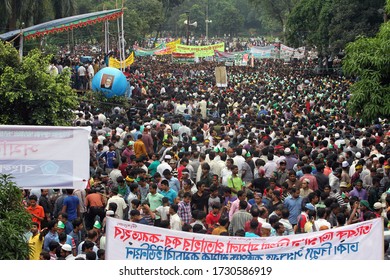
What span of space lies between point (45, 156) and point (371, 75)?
785 cm

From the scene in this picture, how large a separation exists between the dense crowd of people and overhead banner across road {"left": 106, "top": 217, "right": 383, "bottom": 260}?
118cm

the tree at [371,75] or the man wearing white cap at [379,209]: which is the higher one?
the tree at [371,75]

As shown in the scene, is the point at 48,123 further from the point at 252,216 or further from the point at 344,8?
the point at 344,8

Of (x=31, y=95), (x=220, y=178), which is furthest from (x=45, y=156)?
(x=31, y=95)

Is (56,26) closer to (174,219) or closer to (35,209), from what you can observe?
(35,209)

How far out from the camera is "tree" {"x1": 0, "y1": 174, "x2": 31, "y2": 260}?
25.3 feet

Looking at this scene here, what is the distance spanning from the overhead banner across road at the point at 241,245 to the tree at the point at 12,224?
0.84 metres

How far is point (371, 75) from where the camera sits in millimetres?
16531

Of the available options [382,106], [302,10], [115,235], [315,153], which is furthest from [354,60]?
[302,10]

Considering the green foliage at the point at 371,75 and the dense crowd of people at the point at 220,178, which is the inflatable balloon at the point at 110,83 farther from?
the green foliage at the point at 371,75

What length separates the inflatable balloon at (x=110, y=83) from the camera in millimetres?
24000

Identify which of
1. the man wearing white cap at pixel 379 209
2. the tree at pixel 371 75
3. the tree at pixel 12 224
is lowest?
the man wearing white cap at pixel 379 209

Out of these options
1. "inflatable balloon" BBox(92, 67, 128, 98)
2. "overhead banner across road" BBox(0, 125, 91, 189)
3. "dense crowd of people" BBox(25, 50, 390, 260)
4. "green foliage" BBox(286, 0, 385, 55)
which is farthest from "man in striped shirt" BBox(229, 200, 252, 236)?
"green foliage" BBox(286, 0, 385, 55)

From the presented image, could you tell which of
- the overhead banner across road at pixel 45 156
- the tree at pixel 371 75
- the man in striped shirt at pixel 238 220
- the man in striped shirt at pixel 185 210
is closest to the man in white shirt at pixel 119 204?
the man in striped shirt at pixel 185 210
